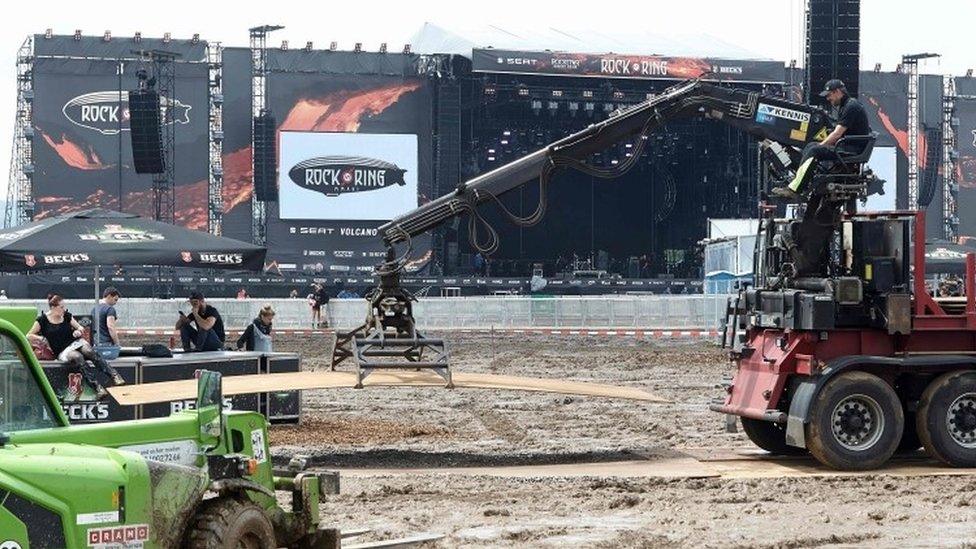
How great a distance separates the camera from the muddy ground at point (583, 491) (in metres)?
11.6

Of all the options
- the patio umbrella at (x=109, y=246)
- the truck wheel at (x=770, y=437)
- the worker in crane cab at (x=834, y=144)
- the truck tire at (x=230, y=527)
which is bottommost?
the truck wheel at (x=770, y=437)

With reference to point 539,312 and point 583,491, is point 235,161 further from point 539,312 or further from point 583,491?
point 583,491

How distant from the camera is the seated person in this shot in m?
Answer: 19.2

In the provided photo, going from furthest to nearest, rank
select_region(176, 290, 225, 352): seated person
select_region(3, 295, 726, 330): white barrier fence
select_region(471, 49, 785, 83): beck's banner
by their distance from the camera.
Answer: select_region(471, 49, 785, 83): beck's banner → select_region(3, 295, 726, 330): white barrier fence → select_region(176, 290, 225, 352): seated person

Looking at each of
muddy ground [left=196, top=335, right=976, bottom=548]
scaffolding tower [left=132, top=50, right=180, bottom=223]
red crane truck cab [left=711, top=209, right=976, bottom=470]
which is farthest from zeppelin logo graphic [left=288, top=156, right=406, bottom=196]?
red crane truck cab [left=711, top=209, right=976, bottom=470]

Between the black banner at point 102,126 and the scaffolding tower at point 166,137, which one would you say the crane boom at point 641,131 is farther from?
the black banner at point 102,126

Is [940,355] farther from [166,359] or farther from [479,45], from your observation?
[479,45]

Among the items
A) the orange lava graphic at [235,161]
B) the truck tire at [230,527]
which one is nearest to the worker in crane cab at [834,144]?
the truck tire at [230,527]

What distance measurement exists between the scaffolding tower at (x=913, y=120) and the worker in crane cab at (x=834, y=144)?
40175 millimetres

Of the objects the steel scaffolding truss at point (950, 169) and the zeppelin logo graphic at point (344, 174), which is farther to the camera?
the steel scaffolding truss at point (950, 169)

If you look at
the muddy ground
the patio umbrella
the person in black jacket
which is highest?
the patio umbrella

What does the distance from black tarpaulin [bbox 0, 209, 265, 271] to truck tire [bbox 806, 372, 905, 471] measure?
841cm

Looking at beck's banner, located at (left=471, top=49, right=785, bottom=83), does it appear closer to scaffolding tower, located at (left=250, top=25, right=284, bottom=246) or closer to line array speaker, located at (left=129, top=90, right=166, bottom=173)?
scaffolding tower, located at (left=250, top=25, right=284, bottom=246)

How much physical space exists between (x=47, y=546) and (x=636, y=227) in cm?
4942
